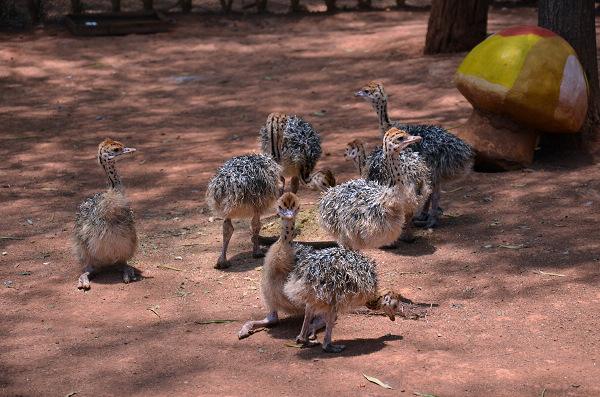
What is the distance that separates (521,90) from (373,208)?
299 cm

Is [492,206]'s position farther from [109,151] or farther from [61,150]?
[61,150]

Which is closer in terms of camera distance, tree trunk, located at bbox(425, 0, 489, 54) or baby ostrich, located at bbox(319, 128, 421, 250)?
baby ostrich, located at bbox(319, 128, 421, 250)

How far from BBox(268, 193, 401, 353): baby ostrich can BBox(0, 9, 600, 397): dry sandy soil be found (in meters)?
0.19

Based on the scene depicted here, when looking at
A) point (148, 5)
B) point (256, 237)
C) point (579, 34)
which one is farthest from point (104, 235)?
point (148, 5)

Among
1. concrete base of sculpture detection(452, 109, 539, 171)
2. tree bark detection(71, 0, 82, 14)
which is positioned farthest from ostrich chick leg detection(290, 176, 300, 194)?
tree bark detection(71, 0, 82, 14)

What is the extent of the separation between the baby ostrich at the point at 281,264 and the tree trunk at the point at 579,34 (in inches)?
193

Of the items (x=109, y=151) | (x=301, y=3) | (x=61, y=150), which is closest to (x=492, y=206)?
(x=109, y=151)

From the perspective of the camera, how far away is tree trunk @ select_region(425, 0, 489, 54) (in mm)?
15062

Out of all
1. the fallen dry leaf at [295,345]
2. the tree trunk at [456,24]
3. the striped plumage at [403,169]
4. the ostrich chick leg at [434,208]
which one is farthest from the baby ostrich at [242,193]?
the tree trunk at [456,24]

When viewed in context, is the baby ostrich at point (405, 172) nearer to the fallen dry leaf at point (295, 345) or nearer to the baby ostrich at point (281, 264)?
the baby ostrich at point (281, 264)

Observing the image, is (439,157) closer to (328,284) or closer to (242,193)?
(242,193)

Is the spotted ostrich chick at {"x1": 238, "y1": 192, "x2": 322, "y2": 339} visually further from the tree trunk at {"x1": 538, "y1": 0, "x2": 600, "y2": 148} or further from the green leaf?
the tree trunk at {"x1": 538, "y1": 0, "x2": 600, "y2": 148}

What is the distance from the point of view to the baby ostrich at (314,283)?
249 inches

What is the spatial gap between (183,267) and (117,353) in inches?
71.1
